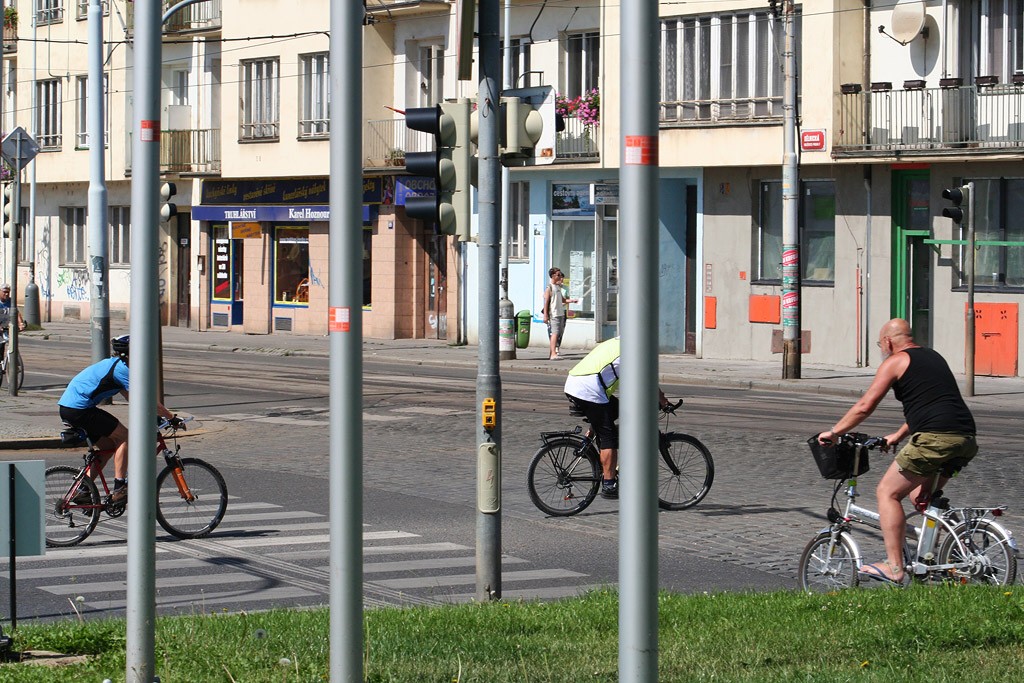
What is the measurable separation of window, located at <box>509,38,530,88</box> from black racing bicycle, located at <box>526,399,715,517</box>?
78.9 ft

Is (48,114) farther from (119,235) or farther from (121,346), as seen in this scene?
(121,346)

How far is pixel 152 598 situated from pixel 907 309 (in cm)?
→ 2536

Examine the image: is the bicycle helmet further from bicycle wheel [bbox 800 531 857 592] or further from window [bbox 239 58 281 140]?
window [bbox 239 58 281 140]

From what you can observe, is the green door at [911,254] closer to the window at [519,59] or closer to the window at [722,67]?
the window at [722,67]

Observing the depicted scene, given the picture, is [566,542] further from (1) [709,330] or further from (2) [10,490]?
(1) [709,330]

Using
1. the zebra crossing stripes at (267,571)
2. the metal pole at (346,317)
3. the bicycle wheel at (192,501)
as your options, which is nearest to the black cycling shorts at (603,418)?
the zebra crossing stripes at (267,571)

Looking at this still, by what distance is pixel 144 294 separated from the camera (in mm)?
5770

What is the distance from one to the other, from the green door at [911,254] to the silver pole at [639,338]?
2600 centimetres

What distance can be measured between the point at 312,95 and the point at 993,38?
63.0 feet

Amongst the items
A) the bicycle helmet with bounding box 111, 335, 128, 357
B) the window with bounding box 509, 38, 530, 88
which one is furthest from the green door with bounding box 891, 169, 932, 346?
the bicycle helmet with bounding box 111, 335, 128, 357

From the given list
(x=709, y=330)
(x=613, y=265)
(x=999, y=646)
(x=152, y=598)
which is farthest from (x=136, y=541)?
(x=613, y=265)

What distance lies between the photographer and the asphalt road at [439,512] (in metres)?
10.1

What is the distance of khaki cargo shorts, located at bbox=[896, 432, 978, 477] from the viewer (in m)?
9.27

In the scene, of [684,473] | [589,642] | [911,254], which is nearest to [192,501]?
[684,473]
